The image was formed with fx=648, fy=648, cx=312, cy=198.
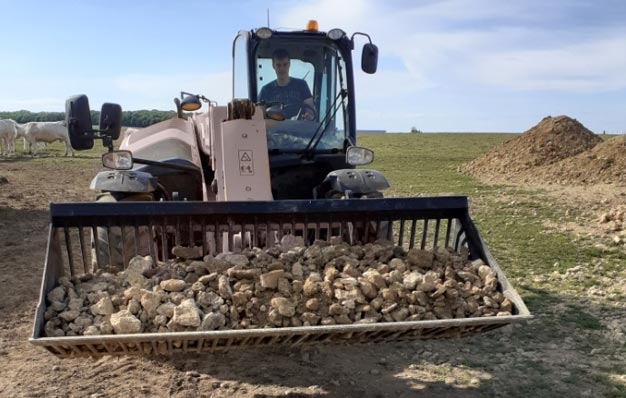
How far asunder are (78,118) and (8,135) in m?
25.1

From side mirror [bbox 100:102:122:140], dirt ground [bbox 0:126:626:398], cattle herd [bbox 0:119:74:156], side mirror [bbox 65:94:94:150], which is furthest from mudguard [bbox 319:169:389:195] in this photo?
cattle herd [bbox 0:119:74:156]

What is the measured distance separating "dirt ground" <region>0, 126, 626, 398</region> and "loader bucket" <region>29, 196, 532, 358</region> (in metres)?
0.82

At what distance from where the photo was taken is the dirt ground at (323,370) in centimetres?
415

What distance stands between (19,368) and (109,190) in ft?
4.49

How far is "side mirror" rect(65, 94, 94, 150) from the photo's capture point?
434 centimetres

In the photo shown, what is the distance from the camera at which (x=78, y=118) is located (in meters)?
4.35

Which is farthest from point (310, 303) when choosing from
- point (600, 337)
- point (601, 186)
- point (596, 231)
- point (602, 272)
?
point (601, 186)

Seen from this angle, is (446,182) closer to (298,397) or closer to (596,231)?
(596,231)

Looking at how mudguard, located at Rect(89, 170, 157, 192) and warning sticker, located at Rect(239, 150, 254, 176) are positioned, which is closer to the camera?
warning sticker, located at Rect(239, 150, 254, 176)

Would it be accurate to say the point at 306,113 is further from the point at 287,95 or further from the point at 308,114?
the point at 287,95

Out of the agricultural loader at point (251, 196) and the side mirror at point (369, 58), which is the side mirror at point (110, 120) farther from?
the side mirror at point (369, 58)

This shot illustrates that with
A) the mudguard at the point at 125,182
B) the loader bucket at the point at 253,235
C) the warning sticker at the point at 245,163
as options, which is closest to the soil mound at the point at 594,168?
the loader bucket at the point at 253,235

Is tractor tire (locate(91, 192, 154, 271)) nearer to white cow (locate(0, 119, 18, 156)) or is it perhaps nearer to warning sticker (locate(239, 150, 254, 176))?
warning sticker (locate(239, 150, 254, 176))

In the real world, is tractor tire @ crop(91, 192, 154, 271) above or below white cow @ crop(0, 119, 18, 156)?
below
